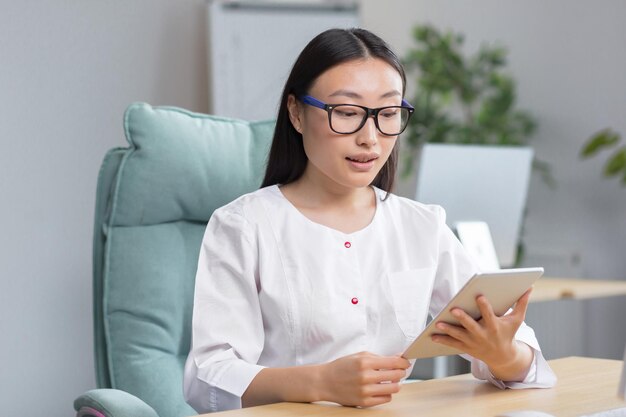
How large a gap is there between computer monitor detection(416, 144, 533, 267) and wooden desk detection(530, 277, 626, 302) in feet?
0.87

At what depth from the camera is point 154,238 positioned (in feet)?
6.19

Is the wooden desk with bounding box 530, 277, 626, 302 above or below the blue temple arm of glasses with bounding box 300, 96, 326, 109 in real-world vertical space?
below

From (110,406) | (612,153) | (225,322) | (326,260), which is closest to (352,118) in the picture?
(326,260)

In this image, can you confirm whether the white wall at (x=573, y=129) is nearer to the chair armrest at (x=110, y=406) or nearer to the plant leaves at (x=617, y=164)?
the plant leaves at (x=617, y=164)

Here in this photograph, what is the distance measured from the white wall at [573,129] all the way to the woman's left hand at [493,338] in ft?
9.57

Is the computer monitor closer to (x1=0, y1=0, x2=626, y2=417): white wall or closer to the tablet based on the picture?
(x1=0, y1=0, x2=626, y2=417): white wall

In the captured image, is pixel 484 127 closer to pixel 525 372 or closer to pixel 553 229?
pixel 553 229

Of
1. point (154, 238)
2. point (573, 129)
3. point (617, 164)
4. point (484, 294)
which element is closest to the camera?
point (484, 294)

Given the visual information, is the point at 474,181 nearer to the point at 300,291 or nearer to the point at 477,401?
the point at 300,291

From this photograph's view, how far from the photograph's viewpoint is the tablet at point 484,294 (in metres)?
1.15

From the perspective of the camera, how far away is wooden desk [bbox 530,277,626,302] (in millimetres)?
2948

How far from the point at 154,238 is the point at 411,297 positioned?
2.08ft

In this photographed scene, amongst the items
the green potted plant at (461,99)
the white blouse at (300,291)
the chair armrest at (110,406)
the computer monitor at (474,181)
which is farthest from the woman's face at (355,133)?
the green potted plant at (461,99)

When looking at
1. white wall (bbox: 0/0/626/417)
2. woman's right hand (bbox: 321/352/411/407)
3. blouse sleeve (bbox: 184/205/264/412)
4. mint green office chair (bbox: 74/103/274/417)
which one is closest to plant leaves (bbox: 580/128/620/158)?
white wall (bbox: 0/0/626/417)
